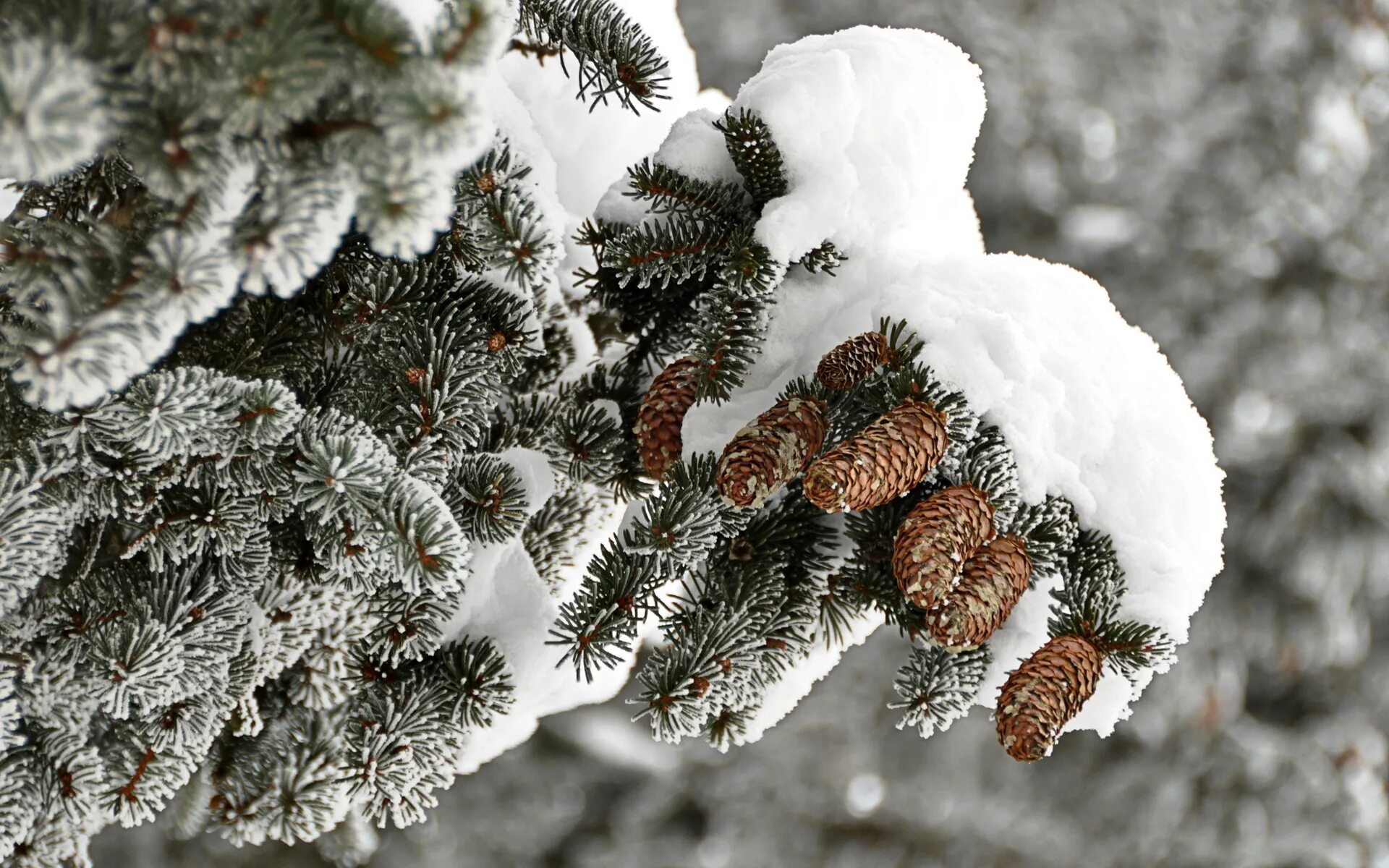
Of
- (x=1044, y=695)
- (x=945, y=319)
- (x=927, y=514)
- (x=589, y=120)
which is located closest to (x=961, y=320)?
(x=945, y=319)

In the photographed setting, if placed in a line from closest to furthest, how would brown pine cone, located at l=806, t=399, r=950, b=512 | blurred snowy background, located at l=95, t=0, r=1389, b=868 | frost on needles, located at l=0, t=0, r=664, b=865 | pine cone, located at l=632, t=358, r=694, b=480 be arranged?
frost on needles, located at l=0, t=0, r=664, b=865 < brown pine cone, located at l=806, t=399, r=950, b=512 < pine cone, located at l=632, t=358, r=694, b=480 < blurred snowy background, located at l=95, t=0, r=1389, b=868

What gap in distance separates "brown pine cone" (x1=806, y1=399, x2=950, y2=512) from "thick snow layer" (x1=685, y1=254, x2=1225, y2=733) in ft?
0.20

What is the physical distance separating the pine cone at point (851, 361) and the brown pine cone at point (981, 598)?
0.51 feet

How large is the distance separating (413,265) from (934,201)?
16.6 inches

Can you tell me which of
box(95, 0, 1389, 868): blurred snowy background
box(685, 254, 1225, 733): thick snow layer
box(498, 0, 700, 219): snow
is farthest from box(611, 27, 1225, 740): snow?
box(95, 0, 1389, 868): blurred snowy background

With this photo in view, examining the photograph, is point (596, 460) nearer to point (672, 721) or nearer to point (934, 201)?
point (672, 721)

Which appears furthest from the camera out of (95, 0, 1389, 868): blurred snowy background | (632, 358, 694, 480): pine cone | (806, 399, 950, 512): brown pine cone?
(95, 0, 1389, 868): blurred snowy background

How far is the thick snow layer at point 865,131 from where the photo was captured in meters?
0.67

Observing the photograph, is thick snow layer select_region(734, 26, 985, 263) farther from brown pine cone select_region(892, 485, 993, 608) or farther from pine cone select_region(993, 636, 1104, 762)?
pine cone select_region(993, 636, 1104, 762)

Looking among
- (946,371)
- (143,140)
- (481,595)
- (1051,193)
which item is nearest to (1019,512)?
(946,371)

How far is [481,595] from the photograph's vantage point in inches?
31.4

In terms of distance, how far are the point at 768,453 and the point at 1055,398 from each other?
0.75 ft

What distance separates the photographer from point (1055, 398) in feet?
2.21

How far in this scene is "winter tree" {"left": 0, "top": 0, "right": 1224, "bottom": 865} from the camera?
0.59m
